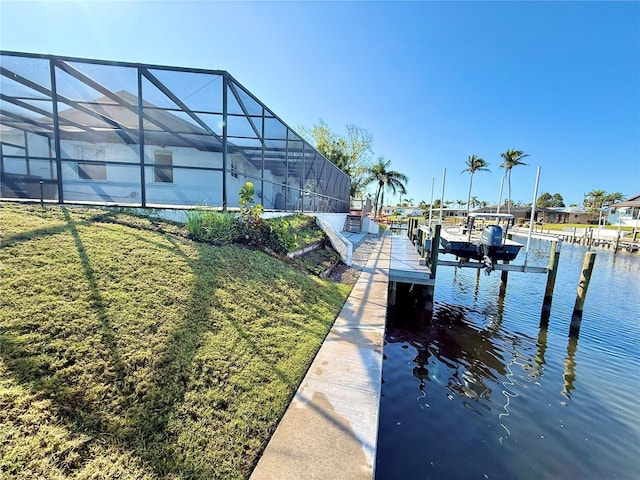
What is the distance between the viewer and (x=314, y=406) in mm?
2787

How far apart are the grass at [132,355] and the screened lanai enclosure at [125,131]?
3.09m

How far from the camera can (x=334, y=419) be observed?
2.64 m

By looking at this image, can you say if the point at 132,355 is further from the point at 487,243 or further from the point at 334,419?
the point at 487,243

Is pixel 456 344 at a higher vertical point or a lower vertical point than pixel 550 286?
lower

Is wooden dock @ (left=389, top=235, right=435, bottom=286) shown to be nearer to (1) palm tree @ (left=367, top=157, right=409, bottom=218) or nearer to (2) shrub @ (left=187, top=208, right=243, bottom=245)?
(2) shrub @ (left=187, top=208, right=243, bottom=245)

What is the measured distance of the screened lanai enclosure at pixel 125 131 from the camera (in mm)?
6414

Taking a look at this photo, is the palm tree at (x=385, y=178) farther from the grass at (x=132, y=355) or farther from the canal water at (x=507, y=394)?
the grass at (x=132, y=355)

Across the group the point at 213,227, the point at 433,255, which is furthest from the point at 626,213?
the point at 213,227

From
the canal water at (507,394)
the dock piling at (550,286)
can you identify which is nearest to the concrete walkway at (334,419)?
the canal water at (507,394)

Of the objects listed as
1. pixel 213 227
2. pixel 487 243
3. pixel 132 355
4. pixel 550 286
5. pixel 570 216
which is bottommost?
pixel 550 286

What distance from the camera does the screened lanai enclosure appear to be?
6.41 metres

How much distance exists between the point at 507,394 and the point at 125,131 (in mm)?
11625

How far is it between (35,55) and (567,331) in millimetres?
14028

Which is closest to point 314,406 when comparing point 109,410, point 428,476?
point 428,476
